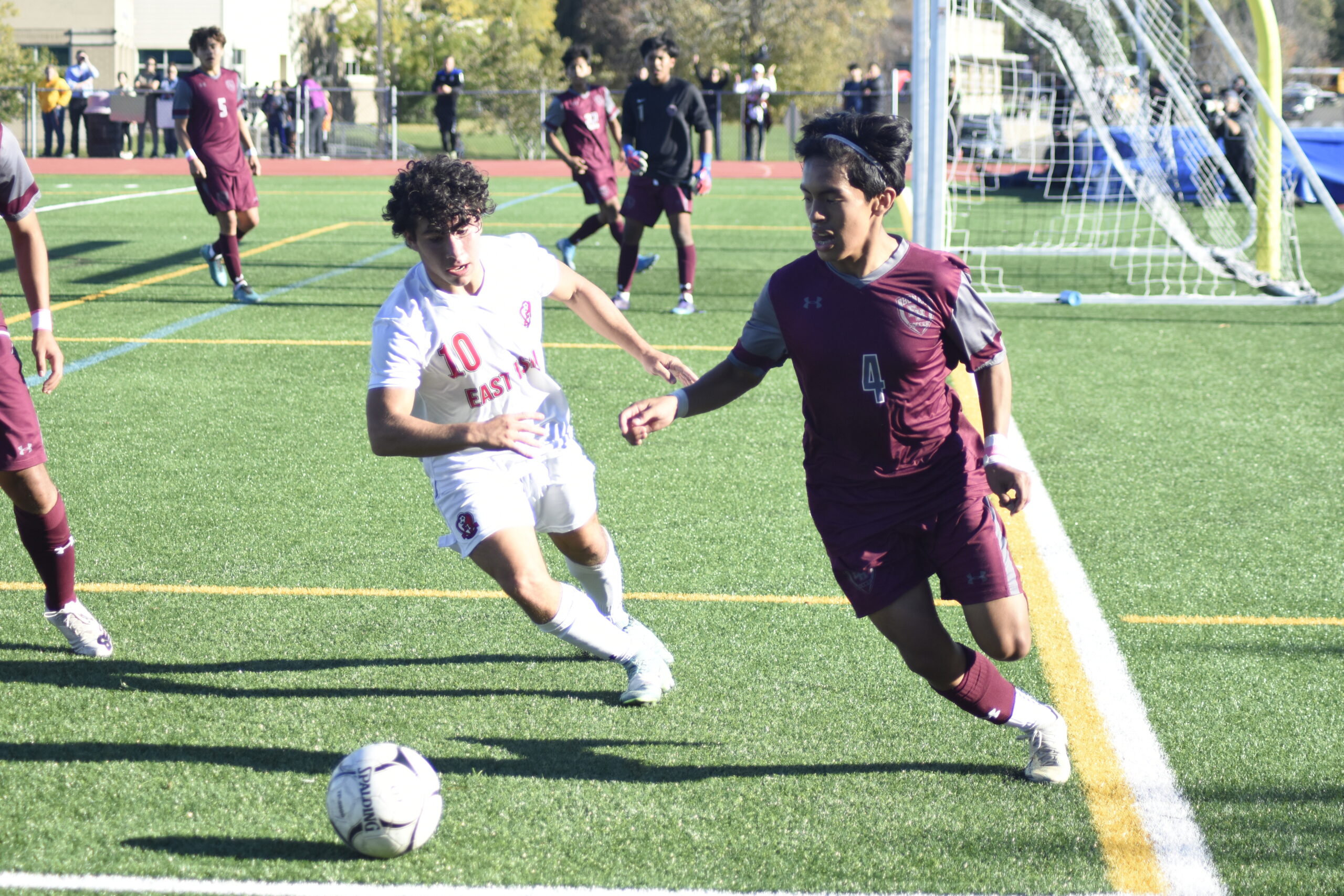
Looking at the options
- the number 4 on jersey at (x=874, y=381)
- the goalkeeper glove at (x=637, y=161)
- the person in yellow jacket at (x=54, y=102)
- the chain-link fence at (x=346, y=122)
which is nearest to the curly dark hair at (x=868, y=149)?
the number 4 on jersey at (x=874, y=381)

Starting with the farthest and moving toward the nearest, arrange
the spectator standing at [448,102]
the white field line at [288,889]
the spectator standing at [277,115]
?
1. the spectator standing at [277,115]
2. the spectator standing at [448,102]
3. the white field line at [288,889]

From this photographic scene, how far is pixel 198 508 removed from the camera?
5.61m

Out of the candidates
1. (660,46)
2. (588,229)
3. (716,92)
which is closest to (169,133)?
(716,92)

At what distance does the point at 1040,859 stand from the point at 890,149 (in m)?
1.72

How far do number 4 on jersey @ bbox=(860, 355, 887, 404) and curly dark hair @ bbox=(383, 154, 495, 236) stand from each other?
43.1 inches

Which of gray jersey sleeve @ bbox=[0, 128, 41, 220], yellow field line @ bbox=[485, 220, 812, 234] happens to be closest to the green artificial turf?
gray jersey sleeve @ bbox=[0, 128, 41, 220]

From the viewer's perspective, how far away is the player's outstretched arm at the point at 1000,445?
3016mm

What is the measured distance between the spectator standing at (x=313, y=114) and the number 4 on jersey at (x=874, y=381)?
3027cm

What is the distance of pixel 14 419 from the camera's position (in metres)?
3.86

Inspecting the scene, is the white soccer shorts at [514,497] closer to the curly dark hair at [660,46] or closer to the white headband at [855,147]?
the white headband at [855,147]

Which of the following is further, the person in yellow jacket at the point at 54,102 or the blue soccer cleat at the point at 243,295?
the person in yellow jacket at the point at 54,102

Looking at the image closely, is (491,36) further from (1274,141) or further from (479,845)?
(479,845)

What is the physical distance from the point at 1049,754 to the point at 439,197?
7.10 feet

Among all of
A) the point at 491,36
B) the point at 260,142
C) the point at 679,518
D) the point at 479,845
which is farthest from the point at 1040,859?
the point at 491,36
